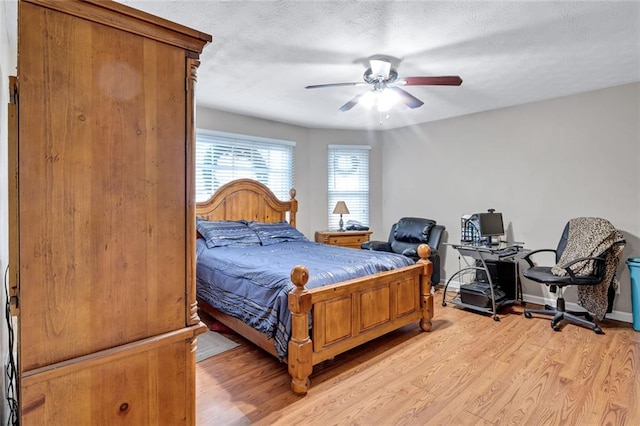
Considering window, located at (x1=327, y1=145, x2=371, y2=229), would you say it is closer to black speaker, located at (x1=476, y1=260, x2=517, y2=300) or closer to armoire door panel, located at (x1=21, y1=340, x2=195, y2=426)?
black speaker, located at (x1=476, y1=260, x2=517, y2=300)

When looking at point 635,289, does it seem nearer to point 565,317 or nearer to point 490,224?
point 565,317

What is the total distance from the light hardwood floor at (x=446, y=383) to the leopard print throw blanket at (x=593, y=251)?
0.33m

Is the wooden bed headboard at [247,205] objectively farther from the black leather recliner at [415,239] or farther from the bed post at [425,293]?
the bed post at [425,293]

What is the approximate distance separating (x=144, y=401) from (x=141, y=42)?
3.74 feet

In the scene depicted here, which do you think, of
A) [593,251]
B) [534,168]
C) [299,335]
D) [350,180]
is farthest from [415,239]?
[299,335]

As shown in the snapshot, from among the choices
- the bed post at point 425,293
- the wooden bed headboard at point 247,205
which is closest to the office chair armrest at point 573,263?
the bed post at point 425,293

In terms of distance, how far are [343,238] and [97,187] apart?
431cm

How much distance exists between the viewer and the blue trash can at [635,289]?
3199 millimetres

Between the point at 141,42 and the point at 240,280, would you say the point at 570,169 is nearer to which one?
the point at 240,280

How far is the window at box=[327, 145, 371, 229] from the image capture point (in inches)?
219

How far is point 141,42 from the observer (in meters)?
1.06

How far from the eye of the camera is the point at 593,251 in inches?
128

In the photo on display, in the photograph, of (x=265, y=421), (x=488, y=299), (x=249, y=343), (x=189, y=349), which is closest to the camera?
(x=189, y=349)

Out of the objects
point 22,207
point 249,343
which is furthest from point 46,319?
point 249,343
